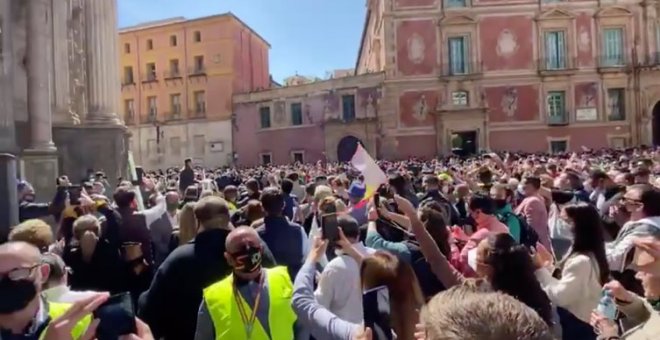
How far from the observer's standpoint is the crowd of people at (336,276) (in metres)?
2.95

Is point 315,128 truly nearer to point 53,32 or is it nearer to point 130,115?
point 130,115

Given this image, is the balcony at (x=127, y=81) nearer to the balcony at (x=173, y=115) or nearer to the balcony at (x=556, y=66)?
the balcony at (x=173, y=115)

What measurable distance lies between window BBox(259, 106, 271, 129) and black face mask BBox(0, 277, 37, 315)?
154 feet

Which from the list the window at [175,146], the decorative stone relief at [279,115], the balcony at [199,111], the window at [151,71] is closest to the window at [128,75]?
the window at [151,71]

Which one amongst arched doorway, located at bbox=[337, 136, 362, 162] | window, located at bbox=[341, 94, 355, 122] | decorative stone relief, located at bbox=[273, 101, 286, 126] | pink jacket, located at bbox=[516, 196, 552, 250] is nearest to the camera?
pink jacket, located at bbox=[516, 196, 552, 250]

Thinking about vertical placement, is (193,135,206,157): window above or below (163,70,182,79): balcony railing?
below

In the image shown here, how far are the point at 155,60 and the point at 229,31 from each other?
7.60 meters

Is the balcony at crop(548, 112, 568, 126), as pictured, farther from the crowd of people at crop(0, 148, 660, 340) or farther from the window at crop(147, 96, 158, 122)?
the crowd of people at crop(0, 148, 660, 340)

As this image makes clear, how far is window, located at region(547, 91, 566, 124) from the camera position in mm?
44469

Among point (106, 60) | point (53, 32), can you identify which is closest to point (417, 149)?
point (106, 60)

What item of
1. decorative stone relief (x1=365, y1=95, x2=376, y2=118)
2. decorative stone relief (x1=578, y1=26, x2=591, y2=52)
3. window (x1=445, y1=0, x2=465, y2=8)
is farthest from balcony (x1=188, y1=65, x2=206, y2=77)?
decorative stone relief (x1=578, y1=26, x2=591, y2=52)

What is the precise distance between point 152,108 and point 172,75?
9.96 ft

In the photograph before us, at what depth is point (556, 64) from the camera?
147ft

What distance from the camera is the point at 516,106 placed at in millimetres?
44281
